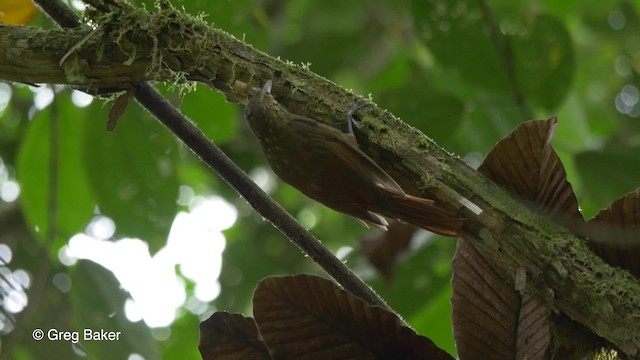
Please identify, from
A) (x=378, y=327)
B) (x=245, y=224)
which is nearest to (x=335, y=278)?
(x=378, y=327)

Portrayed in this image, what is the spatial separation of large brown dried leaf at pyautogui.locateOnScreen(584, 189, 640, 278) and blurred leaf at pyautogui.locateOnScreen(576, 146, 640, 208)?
0.66 meters

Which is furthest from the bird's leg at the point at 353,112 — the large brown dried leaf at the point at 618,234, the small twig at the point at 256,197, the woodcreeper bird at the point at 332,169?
the large brown dried leaf at the point at 618,234

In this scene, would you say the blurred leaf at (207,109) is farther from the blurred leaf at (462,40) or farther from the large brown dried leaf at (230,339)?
the large brown dried leaf at (230,339)

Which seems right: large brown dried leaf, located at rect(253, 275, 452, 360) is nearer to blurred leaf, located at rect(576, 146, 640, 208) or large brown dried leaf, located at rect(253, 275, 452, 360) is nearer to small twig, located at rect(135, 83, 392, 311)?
small twig, located at rect(135, 83, 392, 311)

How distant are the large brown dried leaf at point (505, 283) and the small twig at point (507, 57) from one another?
27.9 inches

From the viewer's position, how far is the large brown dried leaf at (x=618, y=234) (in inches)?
25.9

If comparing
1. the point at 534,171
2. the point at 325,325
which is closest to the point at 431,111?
the point at 534,171

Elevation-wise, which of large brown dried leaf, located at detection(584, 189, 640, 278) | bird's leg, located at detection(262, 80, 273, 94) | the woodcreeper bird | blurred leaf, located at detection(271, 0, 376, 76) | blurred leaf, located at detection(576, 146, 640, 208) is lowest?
large brown dried leaf, located at detection(584, 189, 640, 278)

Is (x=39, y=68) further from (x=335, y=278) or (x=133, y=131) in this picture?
(x=133, y=131)

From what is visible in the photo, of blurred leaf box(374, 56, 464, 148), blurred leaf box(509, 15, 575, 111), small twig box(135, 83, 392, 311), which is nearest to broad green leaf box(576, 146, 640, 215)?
blurred leaf box(509, 15, 575, 111)

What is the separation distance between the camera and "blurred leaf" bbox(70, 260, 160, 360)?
1.23 meters

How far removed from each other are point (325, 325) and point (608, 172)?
867 millimetres

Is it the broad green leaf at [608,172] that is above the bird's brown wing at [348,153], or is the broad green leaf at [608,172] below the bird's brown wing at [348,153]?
above

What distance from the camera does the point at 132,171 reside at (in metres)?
1.51
